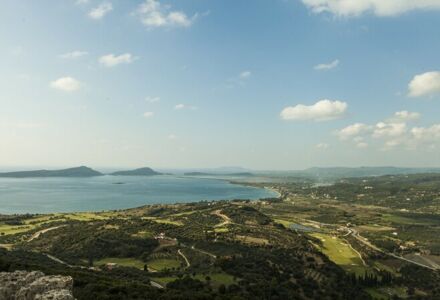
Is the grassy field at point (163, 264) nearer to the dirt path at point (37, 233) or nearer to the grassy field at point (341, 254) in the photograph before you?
the dirt path at point (37, 233)

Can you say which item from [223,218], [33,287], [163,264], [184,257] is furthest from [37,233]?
[33,287]

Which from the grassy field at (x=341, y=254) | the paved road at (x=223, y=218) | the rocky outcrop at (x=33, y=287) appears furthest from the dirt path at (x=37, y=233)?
the rocky outcrop at (x=33, y=287)

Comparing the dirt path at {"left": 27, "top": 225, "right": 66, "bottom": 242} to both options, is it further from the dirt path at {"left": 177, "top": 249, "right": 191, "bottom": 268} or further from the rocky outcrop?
the rocky outcrop

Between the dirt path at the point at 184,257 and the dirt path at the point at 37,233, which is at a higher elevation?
the dirt path at the point at 37,233

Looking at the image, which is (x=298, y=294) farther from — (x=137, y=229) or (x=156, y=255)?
(x=137, y=229)

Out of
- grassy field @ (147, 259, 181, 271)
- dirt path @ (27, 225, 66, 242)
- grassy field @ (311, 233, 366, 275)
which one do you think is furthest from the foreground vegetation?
dirt path @ (27, 225, 66, 242)

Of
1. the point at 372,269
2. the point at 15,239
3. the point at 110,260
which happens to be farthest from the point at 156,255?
the point at 372,269
